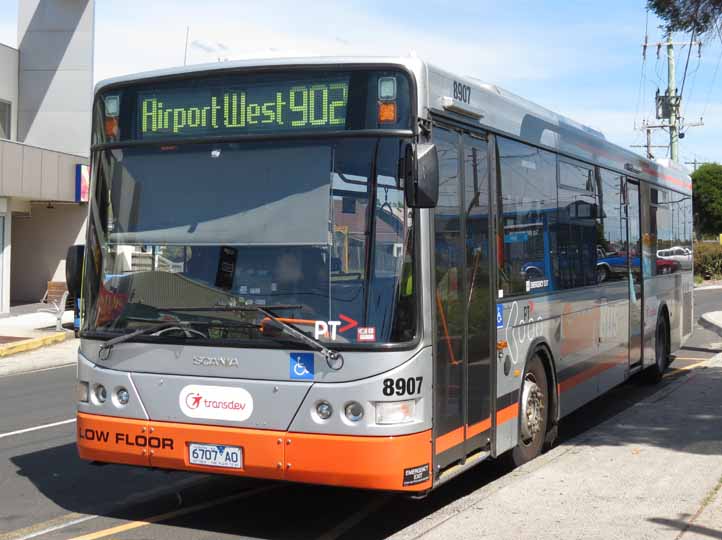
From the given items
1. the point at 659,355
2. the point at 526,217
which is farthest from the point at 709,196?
the point at 526,217

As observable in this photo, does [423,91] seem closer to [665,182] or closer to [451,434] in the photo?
[451,434]

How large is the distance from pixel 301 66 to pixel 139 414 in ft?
8.60

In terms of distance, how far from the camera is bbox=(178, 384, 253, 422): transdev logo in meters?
6.26

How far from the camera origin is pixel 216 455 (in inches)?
248

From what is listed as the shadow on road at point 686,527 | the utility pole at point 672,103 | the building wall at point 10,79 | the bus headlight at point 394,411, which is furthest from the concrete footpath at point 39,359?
the utility pole at point 672,103

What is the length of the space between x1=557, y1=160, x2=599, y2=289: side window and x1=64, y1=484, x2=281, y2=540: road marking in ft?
11.9

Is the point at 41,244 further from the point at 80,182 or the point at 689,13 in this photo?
the point at 689,13

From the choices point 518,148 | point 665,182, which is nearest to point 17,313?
point 665,182

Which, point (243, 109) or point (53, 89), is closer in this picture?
point (243, 109)

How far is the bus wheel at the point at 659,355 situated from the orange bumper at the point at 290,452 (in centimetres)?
869

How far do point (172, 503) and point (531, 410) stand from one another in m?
3.22

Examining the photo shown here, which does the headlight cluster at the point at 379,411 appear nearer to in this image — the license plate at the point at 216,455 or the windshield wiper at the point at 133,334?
the license plate at the point at 216,455

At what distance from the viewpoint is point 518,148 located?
326 inches

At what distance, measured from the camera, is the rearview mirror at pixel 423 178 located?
591 cm
